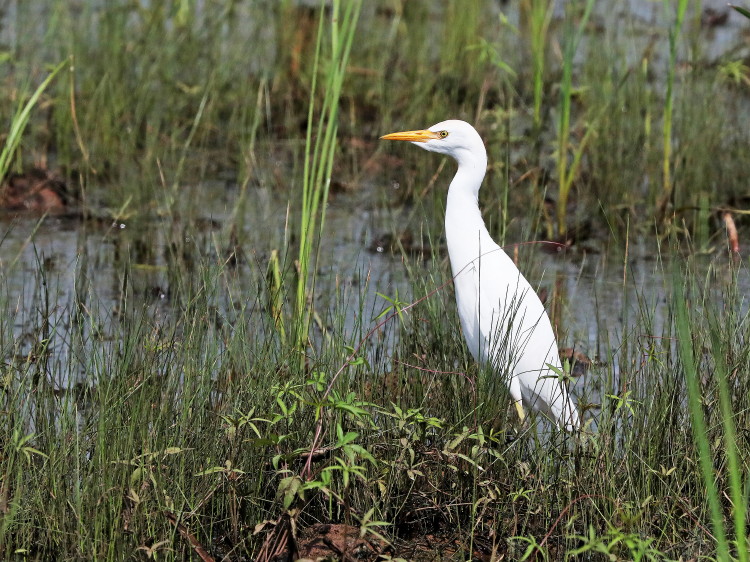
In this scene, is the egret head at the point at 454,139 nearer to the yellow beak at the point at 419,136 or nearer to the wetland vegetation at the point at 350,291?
the yellow beak at the point at 419,136

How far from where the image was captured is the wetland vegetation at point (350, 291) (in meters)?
2.50

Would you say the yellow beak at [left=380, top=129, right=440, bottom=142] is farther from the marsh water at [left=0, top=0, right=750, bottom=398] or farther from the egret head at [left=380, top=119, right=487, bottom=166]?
the marsh water at [left=0, top=0, right=750, bottom=398]

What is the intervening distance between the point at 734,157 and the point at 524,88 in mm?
1591

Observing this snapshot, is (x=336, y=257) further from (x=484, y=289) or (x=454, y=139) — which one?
(x=484, y=289)

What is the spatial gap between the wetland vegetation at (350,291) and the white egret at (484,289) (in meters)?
0.09

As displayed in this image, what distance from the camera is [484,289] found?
11.2 feet

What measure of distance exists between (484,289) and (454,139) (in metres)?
0.50

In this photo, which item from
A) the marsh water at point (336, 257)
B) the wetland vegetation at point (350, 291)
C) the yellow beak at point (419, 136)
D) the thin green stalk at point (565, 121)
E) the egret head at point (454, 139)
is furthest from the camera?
the thin green stalk at point (565, 121)

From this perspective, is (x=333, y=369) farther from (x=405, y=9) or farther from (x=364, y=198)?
(x=405, y=9)

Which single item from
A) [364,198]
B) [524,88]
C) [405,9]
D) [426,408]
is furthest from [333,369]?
[405,9]

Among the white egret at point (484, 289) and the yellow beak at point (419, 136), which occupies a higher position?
the yellow beak at point (419, 136)

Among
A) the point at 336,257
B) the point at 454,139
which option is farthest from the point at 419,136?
the point at 336,257

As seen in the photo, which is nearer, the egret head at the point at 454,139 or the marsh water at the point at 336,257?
the egret head at the point at 454,139

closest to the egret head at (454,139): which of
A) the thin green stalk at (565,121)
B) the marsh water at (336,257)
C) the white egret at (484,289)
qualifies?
the white egret at (484,289)
